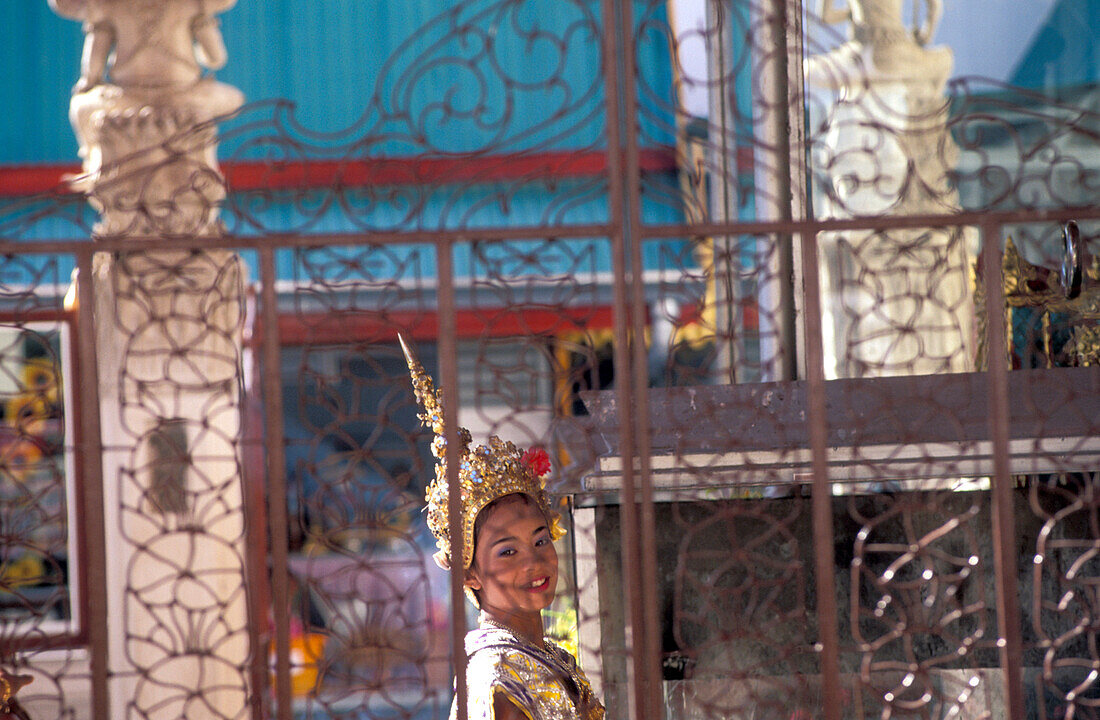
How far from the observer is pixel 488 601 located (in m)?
2.39

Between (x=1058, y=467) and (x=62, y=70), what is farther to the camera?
(x=62, y=70)

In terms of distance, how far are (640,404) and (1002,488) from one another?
0.67m

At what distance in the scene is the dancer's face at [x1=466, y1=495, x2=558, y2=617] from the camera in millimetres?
2352

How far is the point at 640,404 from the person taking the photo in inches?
84.1

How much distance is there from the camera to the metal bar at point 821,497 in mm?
2105

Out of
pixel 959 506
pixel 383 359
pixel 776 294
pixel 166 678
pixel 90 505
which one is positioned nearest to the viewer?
pixel 90 505

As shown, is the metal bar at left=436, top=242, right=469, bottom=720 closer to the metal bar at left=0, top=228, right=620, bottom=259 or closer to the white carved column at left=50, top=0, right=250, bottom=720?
the metal bar at left=0, top=228, right=620, bottom=259

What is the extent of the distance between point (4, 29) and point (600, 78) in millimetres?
3861

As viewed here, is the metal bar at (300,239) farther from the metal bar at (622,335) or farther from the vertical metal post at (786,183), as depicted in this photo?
the vertical metal post at (786,183)

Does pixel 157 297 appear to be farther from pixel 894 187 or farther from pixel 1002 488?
pixel 1002 488

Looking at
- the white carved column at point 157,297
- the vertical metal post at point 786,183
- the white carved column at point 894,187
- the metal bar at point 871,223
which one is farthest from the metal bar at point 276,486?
the white carved column at point 894,187

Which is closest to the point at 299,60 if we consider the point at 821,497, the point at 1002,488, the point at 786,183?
the point at 786,183

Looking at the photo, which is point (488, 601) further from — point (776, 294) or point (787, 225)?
point (776, 294)

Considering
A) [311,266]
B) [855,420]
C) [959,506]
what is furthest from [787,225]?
[959,506]
